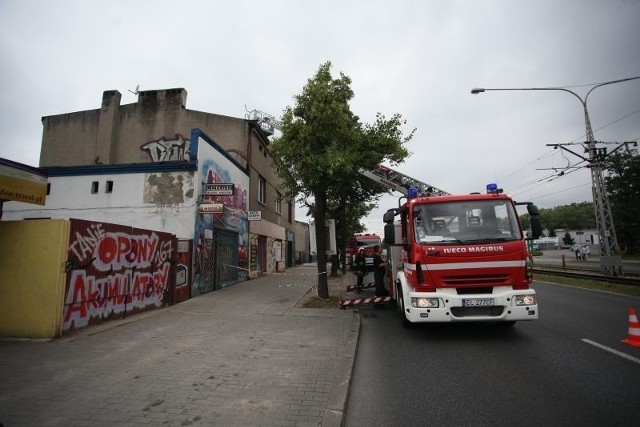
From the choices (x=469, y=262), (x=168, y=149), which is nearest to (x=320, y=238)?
(x=469, y=262)

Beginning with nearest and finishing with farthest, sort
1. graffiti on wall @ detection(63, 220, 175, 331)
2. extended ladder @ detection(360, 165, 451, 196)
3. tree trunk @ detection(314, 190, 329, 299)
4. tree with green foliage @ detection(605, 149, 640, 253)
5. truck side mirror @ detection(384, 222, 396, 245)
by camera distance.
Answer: graffiti on wall @ detection(63, 220, 175, 331)
truck side mirror @ detection(384, 222, 396, 245)
tree trunk @ detection(314, 190, 329, 299)
extended ladder @ detection(360, 165, 451, 196)
tree with green foliage @ detection(605, 149, 640, 253)

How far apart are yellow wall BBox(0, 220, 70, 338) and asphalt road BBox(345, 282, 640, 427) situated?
569 cm

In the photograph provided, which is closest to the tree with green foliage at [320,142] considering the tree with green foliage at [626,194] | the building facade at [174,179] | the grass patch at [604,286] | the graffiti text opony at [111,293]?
the building facade at [174,179]

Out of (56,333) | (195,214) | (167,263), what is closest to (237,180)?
(195,214)

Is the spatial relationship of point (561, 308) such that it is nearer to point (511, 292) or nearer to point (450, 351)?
point (511, 292)

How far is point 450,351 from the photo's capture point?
5.61 metres

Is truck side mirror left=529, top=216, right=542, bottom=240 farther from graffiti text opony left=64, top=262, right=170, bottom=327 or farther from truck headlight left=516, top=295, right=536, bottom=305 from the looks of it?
graffiti text opony left=64, top=262, right=170, bottom=327

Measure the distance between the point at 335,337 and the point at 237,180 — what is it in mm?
11610

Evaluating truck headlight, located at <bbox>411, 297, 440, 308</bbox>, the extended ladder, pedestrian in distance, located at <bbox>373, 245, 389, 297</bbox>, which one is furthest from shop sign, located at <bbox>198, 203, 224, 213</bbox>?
truck headlight, located at <bbox>411, 297, 440, 308</bbox>

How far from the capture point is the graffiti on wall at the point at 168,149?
1783cm

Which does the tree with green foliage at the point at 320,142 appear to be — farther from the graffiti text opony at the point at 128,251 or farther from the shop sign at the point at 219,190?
the graffiti text opony at the point at 128,251

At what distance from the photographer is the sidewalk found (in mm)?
3410

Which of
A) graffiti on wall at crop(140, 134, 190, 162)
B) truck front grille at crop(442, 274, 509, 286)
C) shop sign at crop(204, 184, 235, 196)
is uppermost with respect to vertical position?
graffiti on wall at crop(140, 134, 190, 162)

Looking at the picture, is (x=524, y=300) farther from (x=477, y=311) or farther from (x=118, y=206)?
(x=118, y=206)
